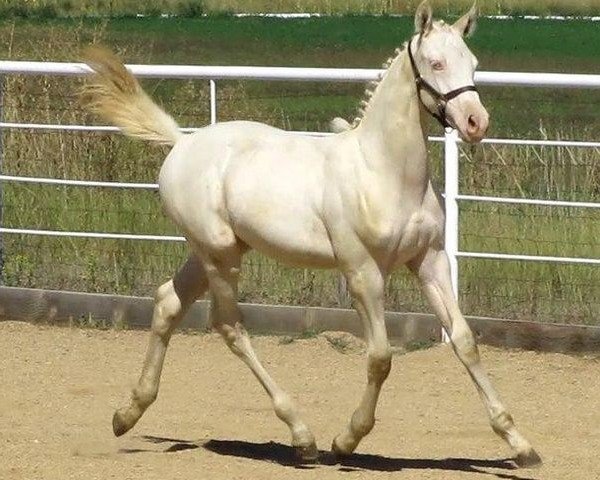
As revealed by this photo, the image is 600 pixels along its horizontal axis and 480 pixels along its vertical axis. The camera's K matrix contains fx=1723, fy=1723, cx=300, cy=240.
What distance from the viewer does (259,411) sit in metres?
8.29

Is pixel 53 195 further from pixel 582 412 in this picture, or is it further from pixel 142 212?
pixel 582 412

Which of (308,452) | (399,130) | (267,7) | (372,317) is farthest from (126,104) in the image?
(267,7)

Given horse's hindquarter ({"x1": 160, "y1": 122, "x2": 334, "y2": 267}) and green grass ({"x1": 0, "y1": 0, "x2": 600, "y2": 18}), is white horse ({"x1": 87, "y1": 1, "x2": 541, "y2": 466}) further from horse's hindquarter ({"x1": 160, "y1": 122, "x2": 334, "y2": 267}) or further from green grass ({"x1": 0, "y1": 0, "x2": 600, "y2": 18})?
green grass ({"x1": 0, "y1": 0, "x2": 600, "y2": 18})

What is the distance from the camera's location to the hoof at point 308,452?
279 inches

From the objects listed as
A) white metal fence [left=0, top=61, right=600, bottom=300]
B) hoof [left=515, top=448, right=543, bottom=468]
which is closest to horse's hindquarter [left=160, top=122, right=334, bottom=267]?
hoof [left=515, top=448, right=543, bottom=468]

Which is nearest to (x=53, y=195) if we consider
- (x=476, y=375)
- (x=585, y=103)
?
(x=476, y=375)

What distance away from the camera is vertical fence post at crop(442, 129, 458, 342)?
31.2ft

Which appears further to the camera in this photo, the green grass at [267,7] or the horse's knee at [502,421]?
the green grass at [267,7]

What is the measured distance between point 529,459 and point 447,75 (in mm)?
1524

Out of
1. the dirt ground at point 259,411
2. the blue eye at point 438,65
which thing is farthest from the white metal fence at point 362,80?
the blue eye at point 438,65

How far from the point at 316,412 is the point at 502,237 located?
7.41ft

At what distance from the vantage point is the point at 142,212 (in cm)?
1105

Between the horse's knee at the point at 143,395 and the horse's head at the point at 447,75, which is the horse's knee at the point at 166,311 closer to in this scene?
the horse's knee at the point at 143,395

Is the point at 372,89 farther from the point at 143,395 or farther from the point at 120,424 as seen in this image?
the point at 120,424
